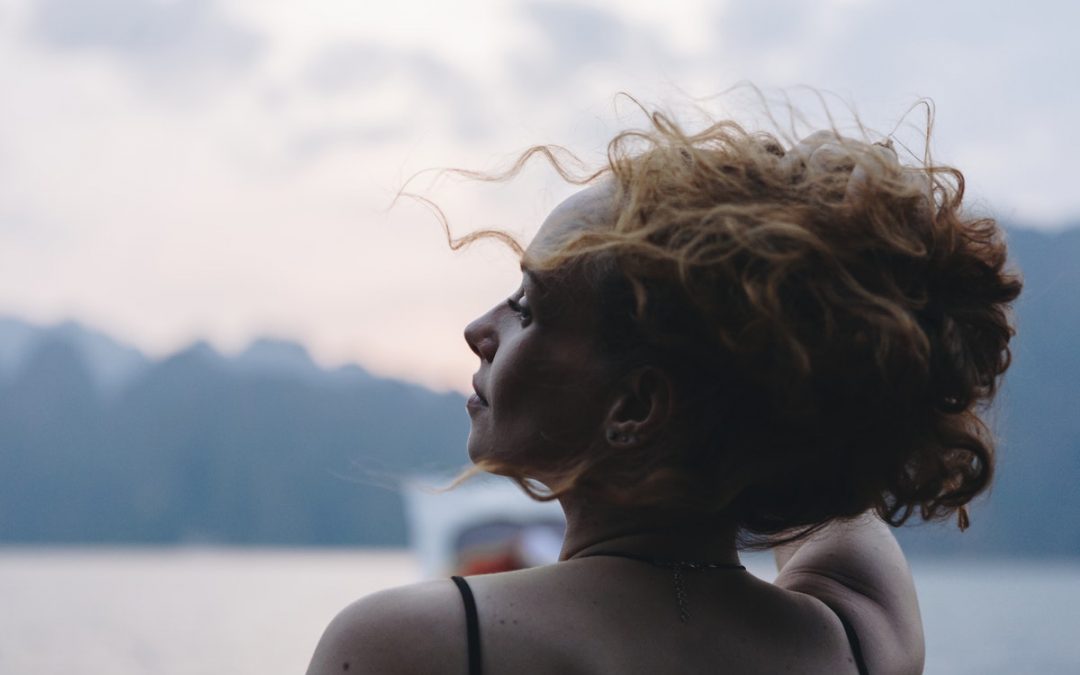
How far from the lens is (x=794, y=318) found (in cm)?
113

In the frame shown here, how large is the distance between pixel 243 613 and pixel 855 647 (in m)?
55.2

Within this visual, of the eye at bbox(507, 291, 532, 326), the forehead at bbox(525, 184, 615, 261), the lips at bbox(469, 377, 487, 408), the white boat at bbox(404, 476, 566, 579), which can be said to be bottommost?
the white boat at bbox(404, 476, 566, 579)

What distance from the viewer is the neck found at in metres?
1.24

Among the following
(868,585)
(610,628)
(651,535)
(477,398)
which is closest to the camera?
(610,628)

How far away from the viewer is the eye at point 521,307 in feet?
4.25

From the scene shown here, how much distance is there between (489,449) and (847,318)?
1.34 ft

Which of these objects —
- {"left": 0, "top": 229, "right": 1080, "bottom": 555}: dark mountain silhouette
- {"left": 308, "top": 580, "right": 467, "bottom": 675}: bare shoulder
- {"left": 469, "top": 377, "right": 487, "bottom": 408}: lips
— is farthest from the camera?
{"left": 0, "top": 229, "right": 1080, "bottom": 555}: dark mountain silhouette

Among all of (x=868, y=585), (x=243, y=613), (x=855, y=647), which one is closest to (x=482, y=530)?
(x=868, y=585)

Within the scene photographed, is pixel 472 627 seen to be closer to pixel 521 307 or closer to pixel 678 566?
pixel 678 566

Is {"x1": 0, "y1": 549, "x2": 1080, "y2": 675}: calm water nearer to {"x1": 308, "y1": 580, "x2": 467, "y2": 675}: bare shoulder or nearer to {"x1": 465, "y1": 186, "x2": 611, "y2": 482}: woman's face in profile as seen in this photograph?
{"x1": 465, "y1": 186, "x2": 611, "y2": 482}: woman's face in profile

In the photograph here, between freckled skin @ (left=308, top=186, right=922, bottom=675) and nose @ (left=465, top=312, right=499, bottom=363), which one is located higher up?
nose @ (left=465, top=312, right=499, bottom=363)

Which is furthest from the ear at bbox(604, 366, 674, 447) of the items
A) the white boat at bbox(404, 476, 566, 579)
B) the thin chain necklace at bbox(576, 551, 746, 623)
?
the white boat at bbox(404, 476, 566, 579)

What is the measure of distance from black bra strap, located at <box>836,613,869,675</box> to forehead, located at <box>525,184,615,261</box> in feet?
1.80

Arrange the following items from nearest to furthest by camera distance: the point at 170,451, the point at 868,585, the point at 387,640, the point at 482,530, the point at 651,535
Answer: the point at 387,640 → the point at 651,535 → the point at 868,585 → the point at 482,530 → the point at 170,451
